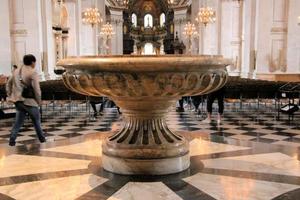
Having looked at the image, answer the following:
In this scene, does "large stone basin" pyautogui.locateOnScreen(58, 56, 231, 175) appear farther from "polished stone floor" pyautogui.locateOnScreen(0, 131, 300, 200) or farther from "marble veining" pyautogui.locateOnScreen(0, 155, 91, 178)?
"marble veining" pyautogui.locateOnScreen(0, 155, 91, 178)

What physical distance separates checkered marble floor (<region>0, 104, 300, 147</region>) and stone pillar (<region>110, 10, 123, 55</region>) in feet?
105

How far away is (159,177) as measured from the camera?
10.5 ft

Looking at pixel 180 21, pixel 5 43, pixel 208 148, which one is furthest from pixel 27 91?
pixel 180 21

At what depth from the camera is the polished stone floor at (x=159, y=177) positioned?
9.26 ft

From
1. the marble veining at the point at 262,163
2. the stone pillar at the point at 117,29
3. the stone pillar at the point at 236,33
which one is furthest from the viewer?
the stone pillar at the point at 117,29

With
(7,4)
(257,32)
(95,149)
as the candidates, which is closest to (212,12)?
(257,32)

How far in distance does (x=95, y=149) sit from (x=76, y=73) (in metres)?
1.40

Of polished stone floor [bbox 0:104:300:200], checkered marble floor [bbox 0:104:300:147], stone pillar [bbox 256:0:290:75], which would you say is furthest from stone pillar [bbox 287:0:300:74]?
polished stone floor [bbox 0:104:300:200]

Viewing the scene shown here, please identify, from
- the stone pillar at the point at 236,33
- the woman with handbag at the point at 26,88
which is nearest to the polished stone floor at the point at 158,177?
the woman with handbag at the point at 26,88

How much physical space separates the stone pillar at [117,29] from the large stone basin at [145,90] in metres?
40.1

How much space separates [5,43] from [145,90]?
42.0 feet

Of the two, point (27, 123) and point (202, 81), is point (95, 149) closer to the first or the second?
point (202, 81)

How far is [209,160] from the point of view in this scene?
12.2ft

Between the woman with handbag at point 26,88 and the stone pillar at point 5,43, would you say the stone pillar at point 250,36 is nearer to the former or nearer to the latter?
the stone pillar at point 5,43
